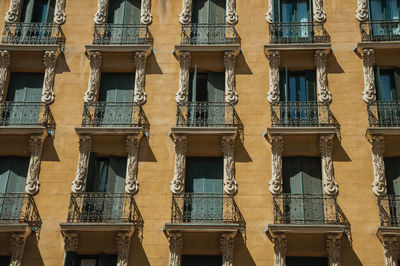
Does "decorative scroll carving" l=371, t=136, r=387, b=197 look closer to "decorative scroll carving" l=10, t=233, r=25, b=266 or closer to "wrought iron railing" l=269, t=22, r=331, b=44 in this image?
"wrought iron railing" l=269, t=22, r=331, b=44

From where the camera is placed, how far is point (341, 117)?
21.7 m

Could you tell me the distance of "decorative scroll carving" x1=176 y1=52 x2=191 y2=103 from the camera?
22219 millimetres

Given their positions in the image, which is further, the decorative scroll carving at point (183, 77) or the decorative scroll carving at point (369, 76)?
the decorative scroll carving at point (183, 77)

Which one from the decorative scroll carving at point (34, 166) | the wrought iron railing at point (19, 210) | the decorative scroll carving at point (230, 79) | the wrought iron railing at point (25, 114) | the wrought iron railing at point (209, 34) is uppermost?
the wrought iron railing at point (209, 34)

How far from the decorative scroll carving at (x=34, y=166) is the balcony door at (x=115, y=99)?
2.22 m

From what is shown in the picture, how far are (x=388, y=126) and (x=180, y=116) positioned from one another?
7.13m

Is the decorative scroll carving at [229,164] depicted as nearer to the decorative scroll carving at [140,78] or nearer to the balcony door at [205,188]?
the balcony door at [205,188]

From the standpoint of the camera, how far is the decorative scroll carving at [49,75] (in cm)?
2239

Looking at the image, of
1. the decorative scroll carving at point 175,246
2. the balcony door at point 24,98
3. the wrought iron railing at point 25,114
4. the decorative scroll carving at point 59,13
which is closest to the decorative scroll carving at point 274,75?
the decorative scroll carving at point 175,246

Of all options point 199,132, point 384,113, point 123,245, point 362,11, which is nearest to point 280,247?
point 199,132

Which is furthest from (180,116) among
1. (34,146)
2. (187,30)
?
(34,146)

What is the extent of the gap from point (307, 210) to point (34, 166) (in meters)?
9.24

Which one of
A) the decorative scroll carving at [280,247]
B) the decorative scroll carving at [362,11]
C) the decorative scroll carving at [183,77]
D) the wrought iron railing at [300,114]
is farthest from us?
the decorative scroll carving at [362,11]

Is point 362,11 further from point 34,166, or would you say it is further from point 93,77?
point 34,166
